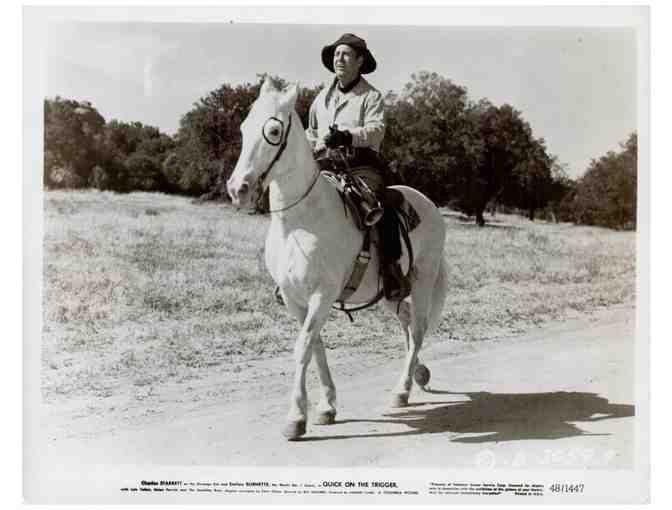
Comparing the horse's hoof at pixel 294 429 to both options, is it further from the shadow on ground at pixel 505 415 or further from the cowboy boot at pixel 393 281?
the cowboy boot at pixel 393 281

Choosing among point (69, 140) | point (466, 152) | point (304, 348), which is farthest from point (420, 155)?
point (69, 140)

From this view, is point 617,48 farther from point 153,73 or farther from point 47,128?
point 47,128

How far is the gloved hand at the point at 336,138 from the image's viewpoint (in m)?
5.50

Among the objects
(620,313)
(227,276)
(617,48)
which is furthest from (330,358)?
(617,48)

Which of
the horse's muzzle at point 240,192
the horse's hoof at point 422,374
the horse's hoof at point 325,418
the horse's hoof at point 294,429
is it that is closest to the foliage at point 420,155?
the horse's hoof at point 422,374

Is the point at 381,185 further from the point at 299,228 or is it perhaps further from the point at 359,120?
the point at 299,228

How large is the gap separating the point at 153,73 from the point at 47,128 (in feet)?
3.16

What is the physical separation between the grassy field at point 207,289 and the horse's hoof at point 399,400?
855 mm

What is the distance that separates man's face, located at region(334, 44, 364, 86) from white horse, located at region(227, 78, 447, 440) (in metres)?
0.71

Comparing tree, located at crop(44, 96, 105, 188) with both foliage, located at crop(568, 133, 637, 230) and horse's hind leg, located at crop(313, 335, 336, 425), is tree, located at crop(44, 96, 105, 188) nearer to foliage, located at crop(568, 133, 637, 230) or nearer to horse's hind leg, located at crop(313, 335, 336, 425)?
horse's hind leg, located at crop(313, 335, 336, 425)

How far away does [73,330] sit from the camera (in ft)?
20.6

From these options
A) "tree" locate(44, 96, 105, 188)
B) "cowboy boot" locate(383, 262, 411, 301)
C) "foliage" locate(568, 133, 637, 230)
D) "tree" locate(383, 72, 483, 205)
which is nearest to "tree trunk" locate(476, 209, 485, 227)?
"tree" locate(383, 72, 483, 205)

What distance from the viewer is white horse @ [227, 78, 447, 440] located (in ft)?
16.4

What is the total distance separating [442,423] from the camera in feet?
19.9
